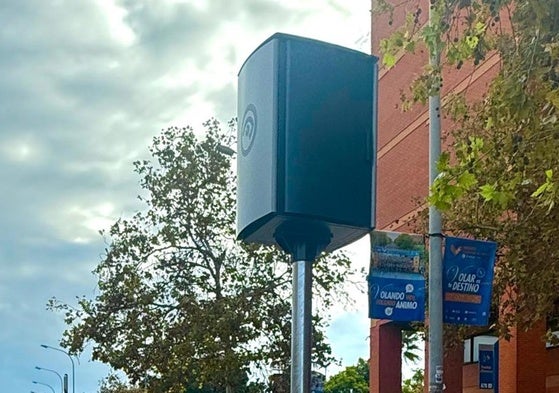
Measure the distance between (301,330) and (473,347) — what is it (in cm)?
1989

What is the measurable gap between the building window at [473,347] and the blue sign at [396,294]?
1024 cm

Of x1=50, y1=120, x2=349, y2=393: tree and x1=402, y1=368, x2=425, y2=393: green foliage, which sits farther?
x1=402, y1=368, x2=425, y2=393: green foliage

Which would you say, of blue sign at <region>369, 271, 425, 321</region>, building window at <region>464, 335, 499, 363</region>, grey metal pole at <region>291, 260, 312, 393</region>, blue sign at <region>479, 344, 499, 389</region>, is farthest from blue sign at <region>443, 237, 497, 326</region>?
building window at <region>464, 335, 499, 363</region>

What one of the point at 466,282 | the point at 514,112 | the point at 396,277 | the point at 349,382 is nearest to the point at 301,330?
the point at 514,112

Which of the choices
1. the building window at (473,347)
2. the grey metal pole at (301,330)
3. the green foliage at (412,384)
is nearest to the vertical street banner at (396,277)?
the grey metal pole at (301,330)

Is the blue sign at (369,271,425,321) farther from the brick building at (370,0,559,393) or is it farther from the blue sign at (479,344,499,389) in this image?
the blue sign at (479,344,499,389)

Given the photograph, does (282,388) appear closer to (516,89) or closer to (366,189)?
(516,89)

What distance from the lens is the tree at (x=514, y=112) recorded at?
6246mm

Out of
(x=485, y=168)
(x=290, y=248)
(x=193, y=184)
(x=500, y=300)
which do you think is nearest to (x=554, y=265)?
(x=485, y=168)

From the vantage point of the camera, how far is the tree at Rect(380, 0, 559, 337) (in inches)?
246

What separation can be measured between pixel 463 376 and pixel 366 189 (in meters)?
20.4

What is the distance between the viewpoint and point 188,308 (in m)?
21.7

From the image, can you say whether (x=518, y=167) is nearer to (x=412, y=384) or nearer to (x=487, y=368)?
(x=487, y=368)

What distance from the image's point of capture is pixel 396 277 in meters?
12.4
